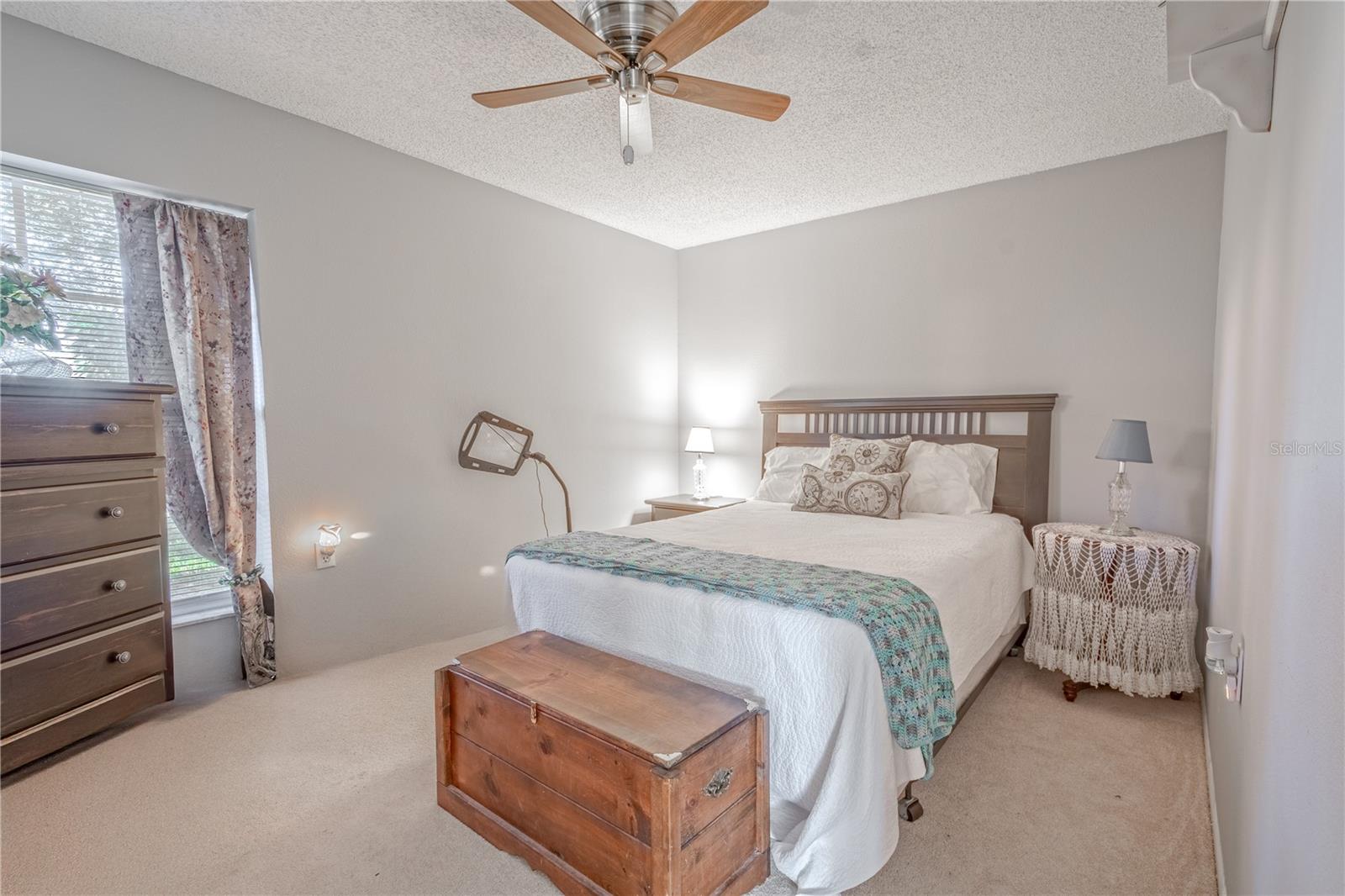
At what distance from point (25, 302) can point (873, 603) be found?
312cm

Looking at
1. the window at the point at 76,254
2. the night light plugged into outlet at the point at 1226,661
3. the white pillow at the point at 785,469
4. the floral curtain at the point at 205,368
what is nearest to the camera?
the night light plugged into outlet at the point at 1226,661

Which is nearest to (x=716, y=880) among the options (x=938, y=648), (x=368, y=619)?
(x=938, y=648)

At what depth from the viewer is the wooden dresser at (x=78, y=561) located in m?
2.05

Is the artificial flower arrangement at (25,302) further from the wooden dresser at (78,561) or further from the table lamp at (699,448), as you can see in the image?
the table lamp at (699,448)

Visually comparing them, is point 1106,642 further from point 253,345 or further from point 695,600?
point 253,345

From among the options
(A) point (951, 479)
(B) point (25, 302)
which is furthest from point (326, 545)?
(A) point (951, 479)

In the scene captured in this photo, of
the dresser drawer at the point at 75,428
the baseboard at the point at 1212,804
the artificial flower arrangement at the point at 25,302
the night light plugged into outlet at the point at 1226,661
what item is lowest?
the baseboard at the point at 1212,804

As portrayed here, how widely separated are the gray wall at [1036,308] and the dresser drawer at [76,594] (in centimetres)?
349

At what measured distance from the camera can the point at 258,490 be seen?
9.86 feet

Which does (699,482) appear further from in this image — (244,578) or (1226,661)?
(1226,661)

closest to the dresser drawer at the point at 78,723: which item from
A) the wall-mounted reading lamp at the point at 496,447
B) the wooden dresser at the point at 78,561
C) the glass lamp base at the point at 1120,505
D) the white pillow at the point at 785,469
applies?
the wooden dresser at the point at 78,561

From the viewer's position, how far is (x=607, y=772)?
60.7 inches

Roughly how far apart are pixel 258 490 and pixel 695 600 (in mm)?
2284

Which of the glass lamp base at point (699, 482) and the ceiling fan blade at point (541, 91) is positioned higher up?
the ceiling fan blade at point (541, 91)
